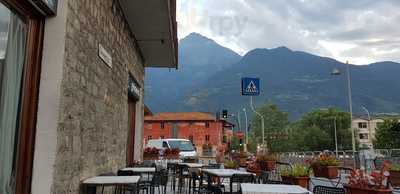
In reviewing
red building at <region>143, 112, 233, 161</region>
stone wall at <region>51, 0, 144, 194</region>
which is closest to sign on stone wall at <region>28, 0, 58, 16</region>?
stone wall at <region>51, 0, 144, 194</region>

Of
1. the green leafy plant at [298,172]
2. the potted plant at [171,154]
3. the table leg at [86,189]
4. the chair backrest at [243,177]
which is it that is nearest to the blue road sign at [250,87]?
the potted plant at [171,154]

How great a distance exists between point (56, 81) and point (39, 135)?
1.67 ft

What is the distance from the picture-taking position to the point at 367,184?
4.39m

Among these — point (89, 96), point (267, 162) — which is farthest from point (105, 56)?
point (267, 162)

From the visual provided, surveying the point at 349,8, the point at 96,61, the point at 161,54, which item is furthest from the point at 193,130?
the point at 96,61

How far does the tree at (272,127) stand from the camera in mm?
67438

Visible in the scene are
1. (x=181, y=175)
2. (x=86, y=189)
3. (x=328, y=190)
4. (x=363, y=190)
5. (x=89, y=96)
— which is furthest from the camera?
(x=181, y=175)

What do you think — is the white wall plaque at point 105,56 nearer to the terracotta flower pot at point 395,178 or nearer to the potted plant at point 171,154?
the terracotta flower pot at point 395,178

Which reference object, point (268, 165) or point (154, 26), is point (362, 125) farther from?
point (154, 26)

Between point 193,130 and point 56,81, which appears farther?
point 193,130

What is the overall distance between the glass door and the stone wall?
44cm

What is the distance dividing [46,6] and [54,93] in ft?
2.55

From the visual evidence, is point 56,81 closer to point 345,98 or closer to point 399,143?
point 399,143

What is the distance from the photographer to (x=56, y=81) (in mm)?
3680
